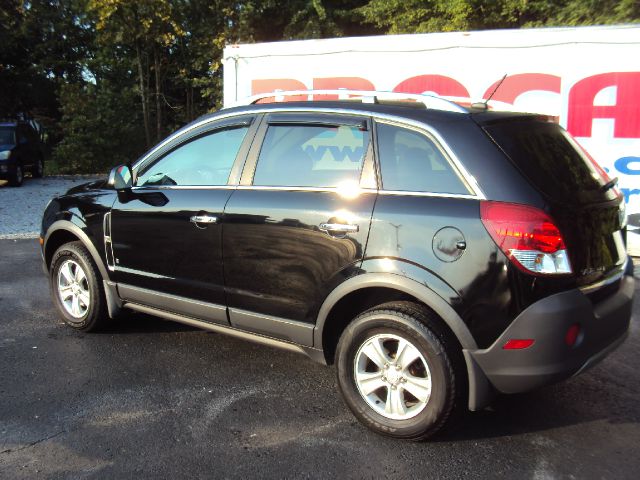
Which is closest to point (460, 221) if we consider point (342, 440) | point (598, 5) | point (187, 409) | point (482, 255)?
point (482, 255)

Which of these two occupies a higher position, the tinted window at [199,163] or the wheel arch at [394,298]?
the tinted window at [199,163]

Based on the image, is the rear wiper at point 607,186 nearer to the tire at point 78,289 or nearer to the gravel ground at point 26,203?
the tire at point 78,289

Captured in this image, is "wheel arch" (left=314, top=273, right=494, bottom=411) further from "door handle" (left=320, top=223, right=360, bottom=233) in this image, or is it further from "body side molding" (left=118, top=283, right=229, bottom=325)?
"body side molding" (left=118, top=283, right=229, bottom=325)

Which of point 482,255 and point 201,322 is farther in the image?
point 201,322

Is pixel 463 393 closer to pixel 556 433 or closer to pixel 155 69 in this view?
pixel 556 433

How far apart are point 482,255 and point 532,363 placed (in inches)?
22.4

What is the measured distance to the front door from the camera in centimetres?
391

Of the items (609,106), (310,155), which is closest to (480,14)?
(609,106)

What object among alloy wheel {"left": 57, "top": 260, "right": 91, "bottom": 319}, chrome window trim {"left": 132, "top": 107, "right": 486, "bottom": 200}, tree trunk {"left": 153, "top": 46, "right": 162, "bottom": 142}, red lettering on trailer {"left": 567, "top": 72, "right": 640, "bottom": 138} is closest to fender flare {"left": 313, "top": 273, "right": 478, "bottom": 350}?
chrome window trim {"left": 132, "top": 107, "right": 486, "bottom": 200}

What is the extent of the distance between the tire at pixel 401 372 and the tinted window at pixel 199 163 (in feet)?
4.64

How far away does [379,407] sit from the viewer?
10.9 ft

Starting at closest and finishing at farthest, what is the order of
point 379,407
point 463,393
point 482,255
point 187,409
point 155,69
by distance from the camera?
point 482,255
point 463,393
point 379,407
point 187,409
point 155,69

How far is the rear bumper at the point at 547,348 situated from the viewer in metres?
2.85

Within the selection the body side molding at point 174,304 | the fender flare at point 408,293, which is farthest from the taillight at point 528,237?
the body side molding at point 174,304
